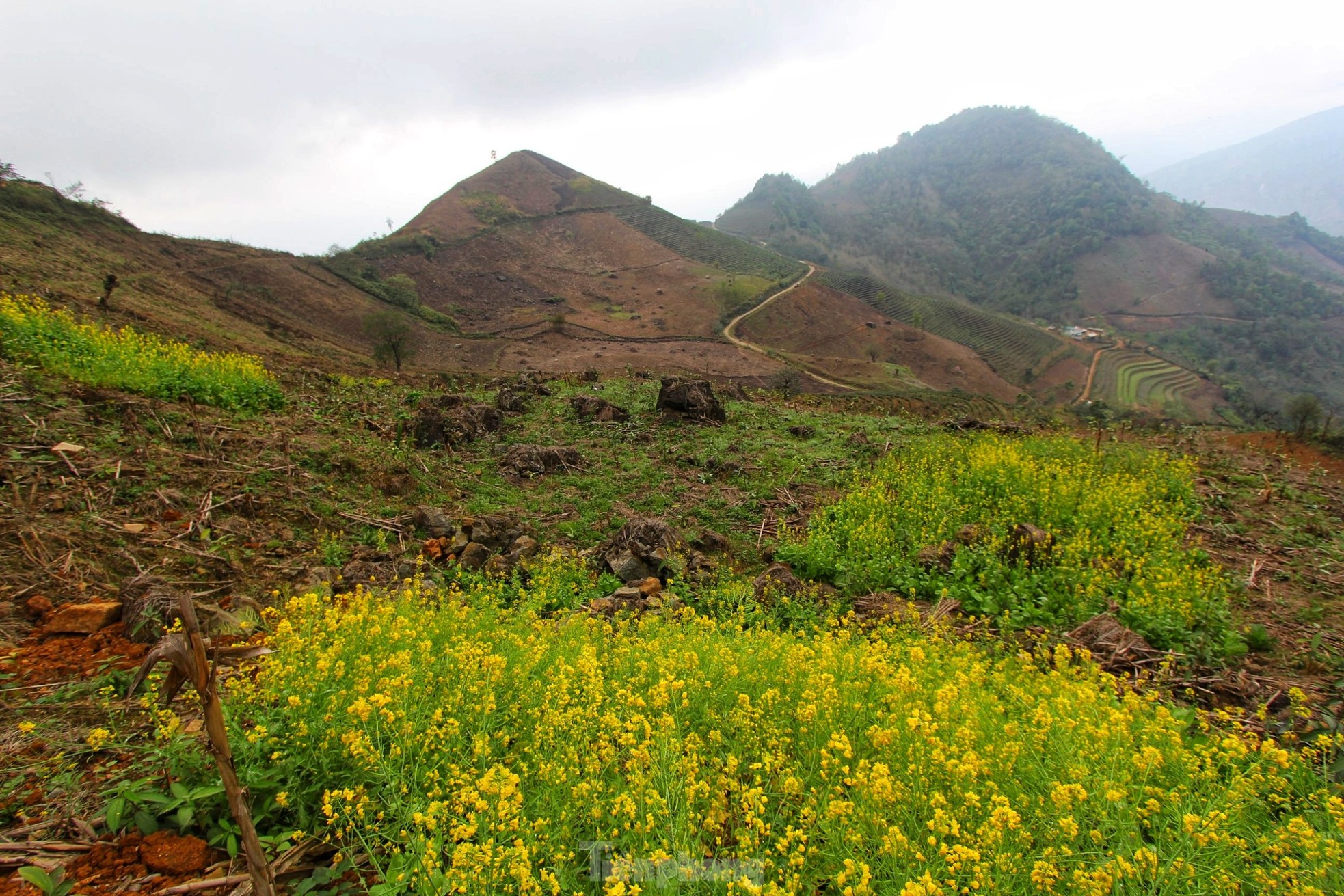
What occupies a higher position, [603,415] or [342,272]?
[342,272]

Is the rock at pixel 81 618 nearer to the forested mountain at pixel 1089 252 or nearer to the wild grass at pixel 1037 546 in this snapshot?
the wild grass at pixel 1037 546

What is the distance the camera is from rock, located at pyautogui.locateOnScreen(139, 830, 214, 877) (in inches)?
92.4

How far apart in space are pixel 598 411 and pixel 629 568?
314 inches

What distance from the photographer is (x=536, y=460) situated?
34.9 feet

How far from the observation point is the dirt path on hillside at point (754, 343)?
4262 centimetres

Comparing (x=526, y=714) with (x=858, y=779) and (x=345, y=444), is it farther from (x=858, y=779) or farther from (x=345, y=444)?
(x=345, y=444)

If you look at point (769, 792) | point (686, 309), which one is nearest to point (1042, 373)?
point (686, 309)

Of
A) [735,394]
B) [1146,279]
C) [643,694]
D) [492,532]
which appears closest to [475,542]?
[492,532]

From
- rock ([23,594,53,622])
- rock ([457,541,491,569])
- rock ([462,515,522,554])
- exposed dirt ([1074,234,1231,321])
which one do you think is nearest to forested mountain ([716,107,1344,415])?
exposed dirt ([1074,234,1231,321])

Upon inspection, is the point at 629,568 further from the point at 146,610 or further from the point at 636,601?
the point at 146,610

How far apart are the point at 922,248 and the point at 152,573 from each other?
5528 inches

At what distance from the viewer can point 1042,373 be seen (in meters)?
62.3

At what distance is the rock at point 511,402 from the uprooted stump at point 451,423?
1.02 m

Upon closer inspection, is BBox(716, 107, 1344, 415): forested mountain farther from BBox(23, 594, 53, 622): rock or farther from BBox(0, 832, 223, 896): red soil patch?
BBox(23, 594, 53, 622): rock
